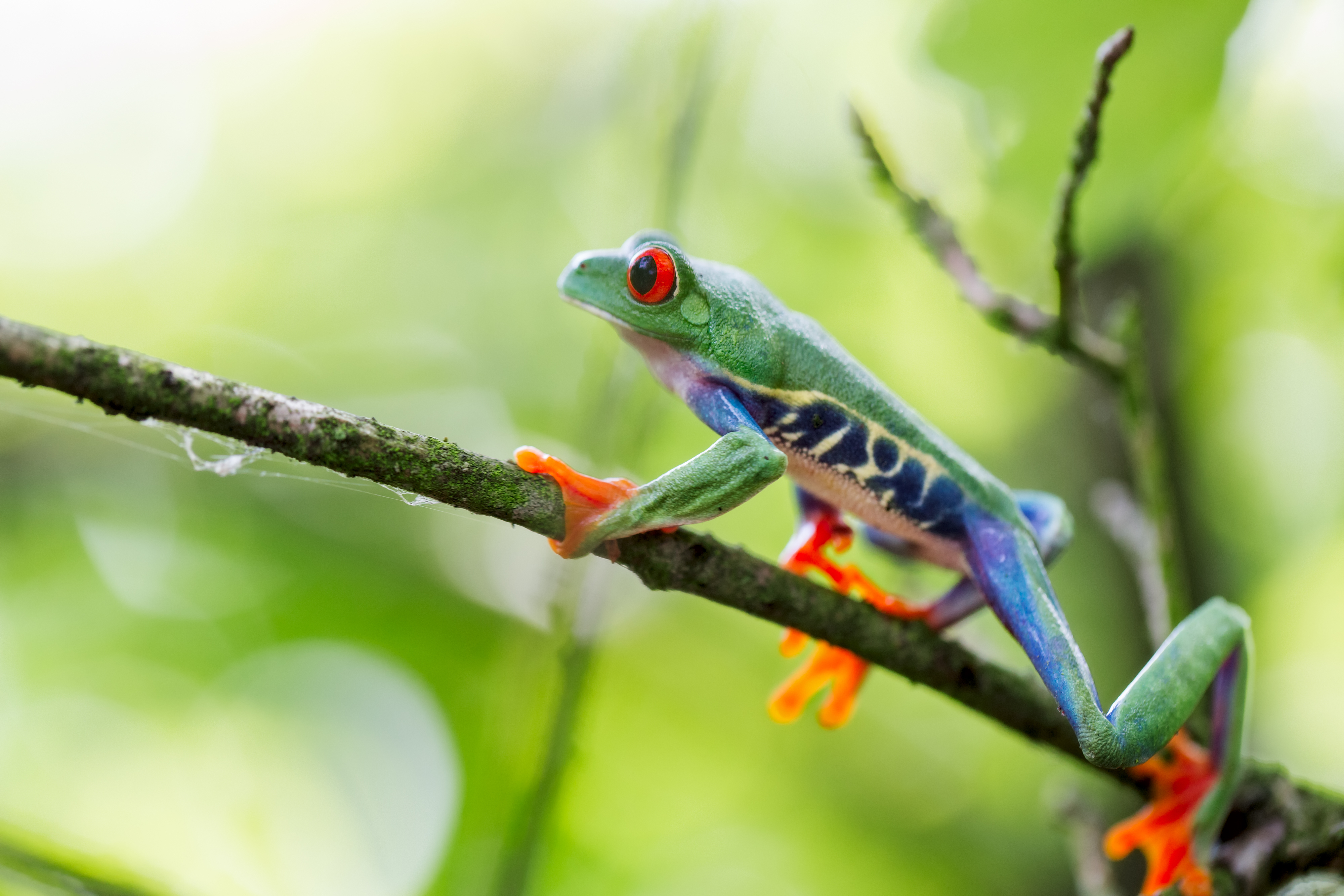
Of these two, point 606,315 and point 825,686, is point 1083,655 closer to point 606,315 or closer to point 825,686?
point 825,686

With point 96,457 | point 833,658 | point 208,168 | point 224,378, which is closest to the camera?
point 224,378

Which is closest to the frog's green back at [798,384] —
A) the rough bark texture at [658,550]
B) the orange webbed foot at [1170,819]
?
the rough bark texture at [658,550]

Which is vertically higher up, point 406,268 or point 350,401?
point 406,268

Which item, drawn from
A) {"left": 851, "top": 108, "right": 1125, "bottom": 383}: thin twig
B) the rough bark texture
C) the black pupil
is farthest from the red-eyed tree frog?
{"left": 851, "top": 108, "right": 1125, "bottom": 383}: thin twig

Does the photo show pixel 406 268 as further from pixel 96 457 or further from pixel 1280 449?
pixel 1280 449

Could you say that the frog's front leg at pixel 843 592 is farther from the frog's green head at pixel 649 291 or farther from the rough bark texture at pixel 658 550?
the frog's green head at pixel 649 291

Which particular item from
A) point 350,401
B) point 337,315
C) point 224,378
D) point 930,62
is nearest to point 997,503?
point 930,62

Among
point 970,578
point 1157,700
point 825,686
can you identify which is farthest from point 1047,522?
point 825,686
